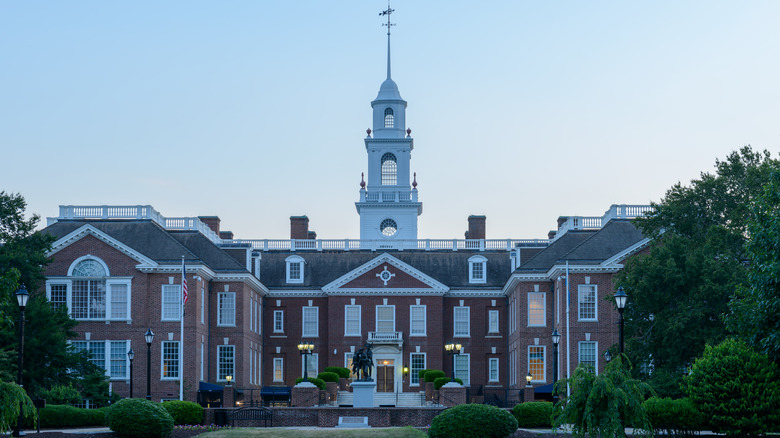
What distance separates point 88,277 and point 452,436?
30876 millimetres

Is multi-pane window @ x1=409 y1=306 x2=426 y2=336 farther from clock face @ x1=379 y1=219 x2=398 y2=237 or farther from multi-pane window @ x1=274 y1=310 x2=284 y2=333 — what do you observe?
clock face @ x1=379 y1=219 x2=398 y2=237

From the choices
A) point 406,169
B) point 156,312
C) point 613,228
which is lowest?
point 156,312

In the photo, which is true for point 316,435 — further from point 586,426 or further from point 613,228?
point 613,228

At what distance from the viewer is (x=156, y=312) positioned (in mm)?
55438

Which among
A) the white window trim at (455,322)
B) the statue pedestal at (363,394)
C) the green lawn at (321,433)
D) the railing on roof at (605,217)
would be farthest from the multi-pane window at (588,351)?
the green lawn at (321,433)

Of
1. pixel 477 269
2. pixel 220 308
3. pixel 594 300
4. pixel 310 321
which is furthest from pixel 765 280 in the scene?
pixel 310 321

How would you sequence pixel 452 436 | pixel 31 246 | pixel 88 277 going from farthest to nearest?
pixel 88 277, pixel 31 246, pixel 452 436

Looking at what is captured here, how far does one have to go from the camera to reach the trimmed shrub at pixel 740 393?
3056 cm

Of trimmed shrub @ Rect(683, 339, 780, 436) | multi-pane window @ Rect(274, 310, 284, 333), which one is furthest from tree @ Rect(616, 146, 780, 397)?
multi-pane window @ Rect(274, 310, 284, 333)

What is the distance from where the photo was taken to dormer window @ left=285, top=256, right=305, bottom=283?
6856cm

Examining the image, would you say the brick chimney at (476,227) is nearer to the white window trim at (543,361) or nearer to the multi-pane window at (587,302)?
the white window trim at (543,361)

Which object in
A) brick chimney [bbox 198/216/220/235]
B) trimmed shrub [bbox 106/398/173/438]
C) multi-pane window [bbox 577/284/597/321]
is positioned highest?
brick chimney [bbox 198/216/220/235]

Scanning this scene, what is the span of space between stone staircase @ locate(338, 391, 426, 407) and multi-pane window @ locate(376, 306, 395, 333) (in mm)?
6387

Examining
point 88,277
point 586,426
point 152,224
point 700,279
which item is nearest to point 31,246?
point 88,277
